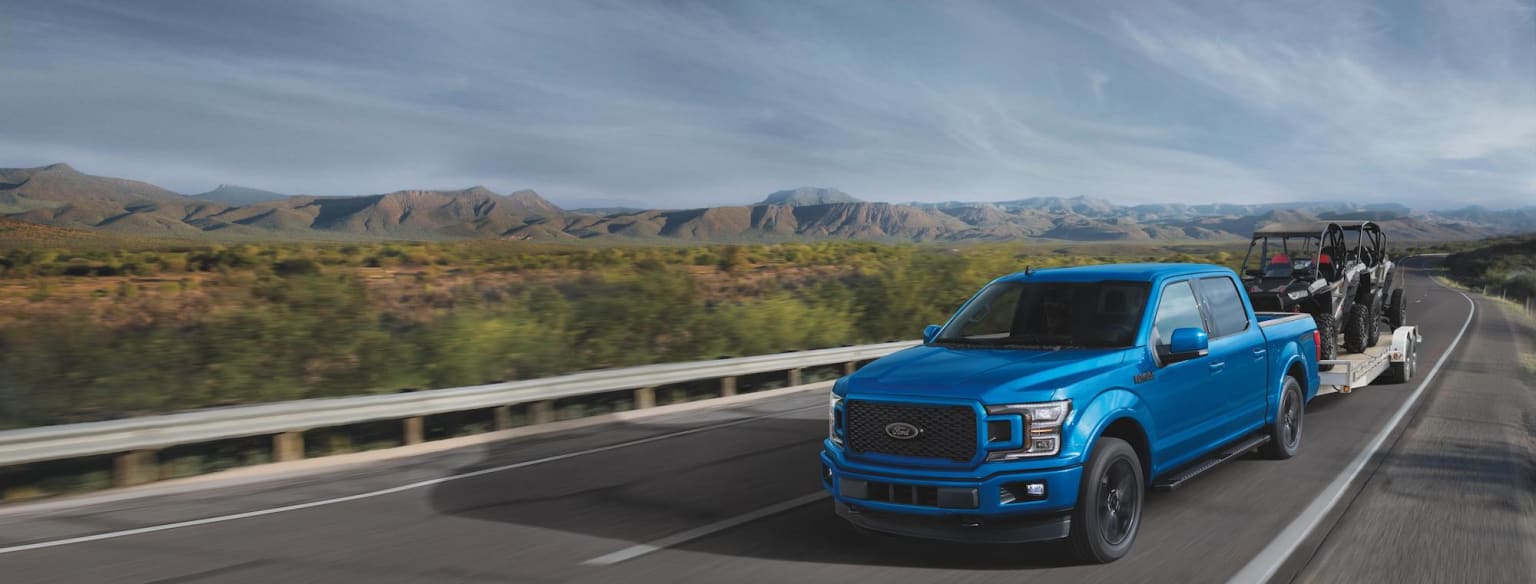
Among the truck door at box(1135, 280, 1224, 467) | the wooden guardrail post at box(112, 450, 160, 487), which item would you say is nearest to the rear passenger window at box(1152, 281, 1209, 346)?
the truck door at box(1135, 280, 1224, 467)

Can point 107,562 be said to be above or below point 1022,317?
below

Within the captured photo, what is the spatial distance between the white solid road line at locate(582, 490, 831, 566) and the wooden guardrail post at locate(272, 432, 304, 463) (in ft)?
16.4

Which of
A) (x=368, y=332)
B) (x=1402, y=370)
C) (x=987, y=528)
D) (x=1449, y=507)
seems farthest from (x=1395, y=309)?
(x=368, y=332)

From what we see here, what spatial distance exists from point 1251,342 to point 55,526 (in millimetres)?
8730

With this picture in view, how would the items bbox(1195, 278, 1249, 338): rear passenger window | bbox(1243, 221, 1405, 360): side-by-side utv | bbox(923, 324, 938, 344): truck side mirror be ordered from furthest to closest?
bbox(1243, 221, 1405, 360): side-by-side utv, bbox(1195, 278, 1249, 338): rear passenger window, bbox(923, 324, 938, 344): truck side mirror

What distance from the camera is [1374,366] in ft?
38.0

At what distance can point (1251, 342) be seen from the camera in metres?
7.31

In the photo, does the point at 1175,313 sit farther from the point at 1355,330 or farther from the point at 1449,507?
the point at 1355,330

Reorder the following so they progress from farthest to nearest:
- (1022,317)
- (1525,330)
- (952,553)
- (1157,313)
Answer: (1525,330) → (1022,317) → (1157,313) → (952,553)

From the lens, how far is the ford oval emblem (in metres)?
5.25

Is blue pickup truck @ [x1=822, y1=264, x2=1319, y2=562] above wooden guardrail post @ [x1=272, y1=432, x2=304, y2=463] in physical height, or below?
above

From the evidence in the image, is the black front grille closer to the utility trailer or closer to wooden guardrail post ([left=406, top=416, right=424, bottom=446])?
wooden guardrail post ([left=406, top=416, right=424, bottom=446])

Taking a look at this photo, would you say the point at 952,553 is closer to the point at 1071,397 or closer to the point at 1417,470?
the point at 1071,397

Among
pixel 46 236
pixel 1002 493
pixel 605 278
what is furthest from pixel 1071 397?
pixel 46 236
